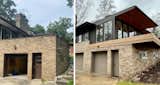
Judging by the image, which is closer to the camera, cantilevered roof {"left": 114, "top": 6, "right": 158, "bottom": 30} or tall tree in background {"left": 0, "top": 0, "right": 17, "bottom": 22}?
cantilevered roof {"left": 114, "top": 6, "right": 158, "bottom": 30}

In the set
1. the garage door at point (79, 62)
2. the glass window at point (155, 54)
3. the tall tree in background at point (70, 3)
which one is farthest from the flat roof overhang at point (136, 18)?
the tall tree in background at point (70, 3)

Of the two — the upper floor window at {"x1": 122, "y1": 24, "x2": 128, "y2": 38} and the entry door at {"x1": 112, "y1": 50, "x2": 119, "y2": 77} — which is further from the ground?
the upper floor window at {"x1": 122, "y1": 24, "x2": 128, "y2": 38}

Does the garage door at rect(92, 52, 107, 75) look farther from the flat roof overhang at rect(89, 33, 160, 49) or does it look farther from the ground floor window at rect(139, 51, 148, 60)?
the ground floor window at rect(139, 51, 148, 60)

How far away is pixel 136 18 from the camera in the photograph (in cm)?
300

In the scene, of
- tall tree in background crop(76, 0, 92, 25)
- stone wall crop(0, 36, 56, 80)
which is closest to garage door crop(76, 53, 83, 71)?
tall tree in background crop(76, 0, 92, 25)

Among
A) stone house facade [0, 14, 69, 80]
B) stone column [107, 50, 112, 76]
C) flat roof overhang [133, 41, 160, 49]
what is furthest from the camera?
stone house facade [0, 14, 69, 80]

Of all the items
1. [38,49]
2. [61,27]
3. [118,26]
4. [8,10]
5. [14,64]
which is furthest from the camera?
[14,64]

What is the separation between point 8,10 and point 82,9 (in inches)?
201

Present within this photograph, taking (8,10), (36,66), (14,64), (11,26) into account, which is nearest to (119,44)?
(36,66)

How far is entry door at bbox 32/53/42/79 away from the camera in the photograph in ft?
21.7

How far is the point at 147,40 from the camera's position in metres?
2.80

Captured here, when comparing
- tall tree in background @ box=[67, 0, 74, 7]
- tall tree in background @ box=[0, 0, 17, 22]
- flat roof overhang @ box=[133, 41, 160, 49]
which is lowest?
flat roof overhang @ box=[133, 41, 160, 49]

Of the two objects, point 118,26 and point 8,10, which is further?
point 8,10

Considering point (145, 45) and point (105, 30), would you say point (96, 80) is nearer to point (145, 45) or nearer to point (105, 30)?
point (145, 45)
